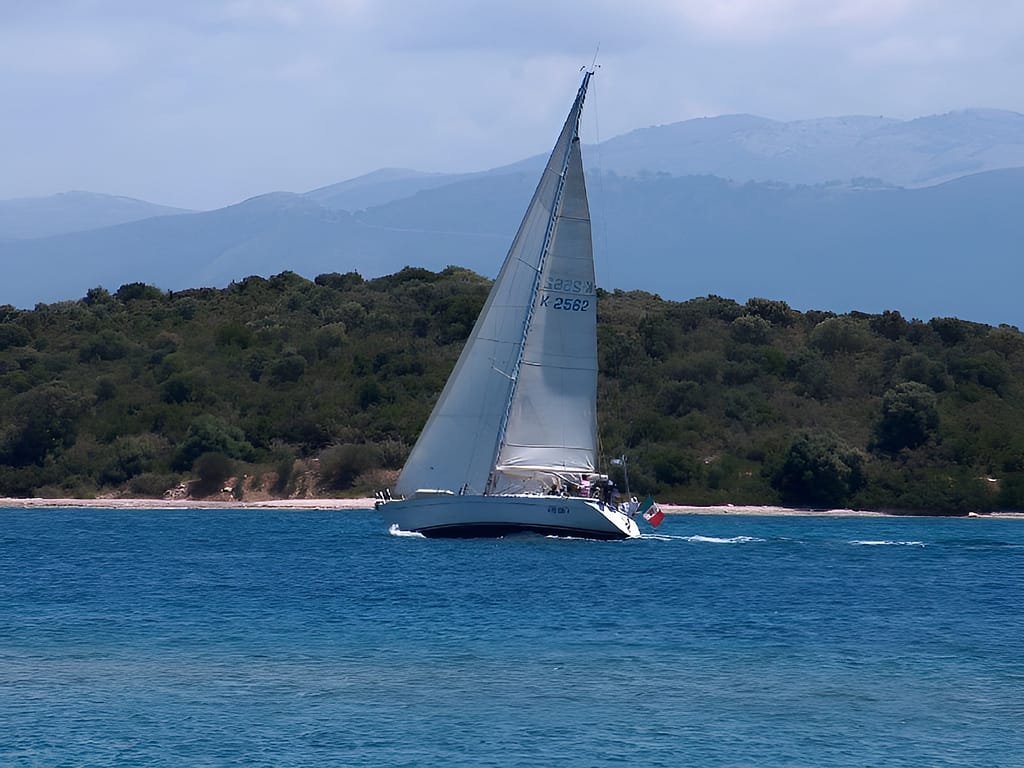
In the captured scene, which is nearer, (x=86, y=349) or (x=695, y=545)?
(x=695, y=545)

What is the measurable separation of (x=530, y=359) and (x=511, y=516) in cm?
447

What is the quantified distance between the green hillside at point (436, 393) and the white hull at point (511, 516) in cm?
2071

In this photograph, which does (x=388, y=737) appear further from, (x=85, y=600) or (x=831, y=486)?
(x=831, y=486)

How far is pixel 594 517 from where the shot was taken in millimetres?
42000

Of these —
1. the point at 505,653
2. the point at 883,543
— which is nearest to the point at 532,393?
the point at 883,543

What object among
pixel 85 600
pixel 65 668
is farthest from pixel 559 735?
pixel 85 600

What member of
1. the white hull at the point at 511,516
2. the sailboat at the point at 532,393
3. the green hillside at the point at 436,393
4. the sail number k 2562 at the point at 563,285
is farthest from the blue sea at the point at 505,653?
the green hillside at the point at 436,393

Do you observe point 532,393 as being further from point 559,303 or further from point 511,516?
point 511,516

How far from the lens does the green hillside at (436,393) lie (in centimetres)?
6391

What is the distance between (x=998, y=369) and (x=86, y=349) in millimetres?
47839

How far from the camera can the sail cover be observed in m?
42.0

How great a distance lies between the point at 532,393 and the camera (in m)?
42.3

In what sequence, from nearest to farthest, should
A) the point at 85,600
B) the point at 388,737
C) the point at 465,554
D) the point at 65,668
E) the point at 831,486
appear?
the point at 388,737
the point at 65,668
the point at 85,600
the point at 465,554
the point at 831,486

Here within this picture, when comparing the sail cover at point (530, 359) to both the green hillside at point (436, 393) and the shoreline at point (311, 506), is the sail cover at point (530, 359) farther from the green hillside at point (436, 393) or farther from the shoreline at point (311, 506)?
the green hillside at point (436, 393)
